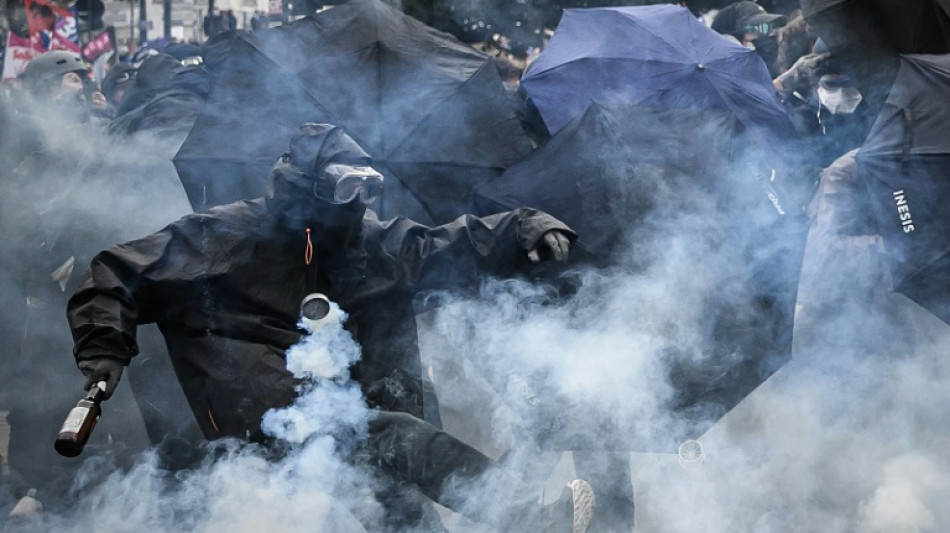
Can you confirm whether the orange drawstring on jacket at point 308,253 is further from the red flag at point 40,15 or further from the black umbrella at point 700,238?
the red flag at point 40,15

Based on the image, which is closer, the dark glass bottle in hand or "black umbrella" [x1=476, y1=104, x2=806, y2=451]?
the dark glass bottle in hand

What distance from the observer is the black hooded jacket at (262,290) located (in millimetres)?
3855

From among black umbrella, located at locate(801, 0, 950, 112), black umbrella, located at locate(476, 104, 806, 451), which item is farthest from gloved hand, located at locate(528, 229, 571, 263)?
black umbrella, located at locate(801, 0, 950, 112)

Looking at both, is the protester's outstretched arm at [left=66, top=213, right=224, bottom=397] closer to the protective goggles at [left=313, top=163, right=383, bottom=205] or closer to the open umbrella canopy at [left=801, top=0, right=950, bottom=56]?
the protective goggles at [left=313, top=163, right=383, bottom=205]

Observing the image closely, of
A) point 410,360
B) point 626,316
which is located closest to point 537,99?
point 626,316

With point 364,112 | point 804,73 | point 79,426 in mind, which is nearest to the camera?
point 79,426

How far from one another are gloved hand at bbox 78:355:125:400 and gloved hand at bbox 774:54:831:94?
4.42 metres

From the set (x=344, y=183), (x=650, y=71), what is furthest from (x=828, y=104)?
(x=344, y=183)

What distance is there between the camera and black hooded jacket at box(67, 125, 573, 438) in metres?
3.86

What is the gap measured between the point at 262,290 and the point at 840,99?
3.72m

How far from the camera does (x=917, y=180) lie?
420cm

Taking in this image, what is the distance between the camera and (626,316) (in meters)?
4.68

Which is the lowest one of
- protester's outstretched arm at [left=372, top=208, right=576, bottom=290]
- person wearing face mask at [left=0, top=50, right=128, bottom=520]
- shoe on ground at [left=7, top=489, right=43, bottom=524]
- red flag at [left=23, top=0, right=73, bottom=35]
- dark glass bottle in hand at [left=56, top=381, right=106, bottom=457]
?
red flag at [left=23, top=0, right=73, bottom=35]

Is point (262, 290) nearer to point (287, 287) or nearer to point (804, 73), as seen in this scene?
point (287, 287)
